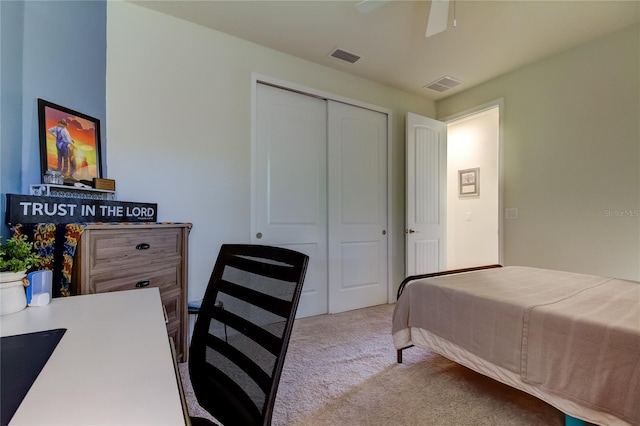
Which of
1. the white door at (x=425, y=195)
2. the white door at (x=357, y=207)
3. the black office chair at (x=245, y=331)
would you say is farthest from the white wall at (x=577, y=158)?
the black office chair at (x=245, y=331)

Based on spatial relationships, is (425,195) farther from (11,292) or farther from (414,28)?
(11,292)

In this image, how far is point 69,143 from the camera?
1.78 m

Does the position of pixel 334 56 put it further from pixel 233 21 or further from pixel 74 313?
pixel 74 313

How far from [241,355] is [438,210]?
3.38 metres

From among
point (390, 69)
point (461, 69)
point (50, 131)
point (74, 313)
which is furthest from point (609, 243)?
point (50, 131)

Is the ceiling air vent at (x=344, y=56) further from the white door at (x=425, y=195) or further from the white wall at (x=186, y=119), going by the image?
the white door at (x=425, y=195)

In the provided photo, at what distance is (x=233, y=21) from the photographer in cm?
238

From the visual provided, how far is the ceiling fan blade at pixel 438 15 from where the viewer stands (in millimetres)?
1805

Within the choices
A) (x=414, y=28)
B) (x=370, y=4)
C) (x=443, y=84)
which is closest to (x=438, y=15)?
(x=370, y=4)

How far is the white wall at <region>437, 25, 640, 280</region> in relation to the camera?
2398mm

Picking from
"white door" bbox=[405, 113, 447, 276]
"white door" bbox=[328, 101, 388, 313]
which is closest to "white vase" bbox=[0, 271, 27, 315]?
"white door" bbox=[328, 101, 388, 313]

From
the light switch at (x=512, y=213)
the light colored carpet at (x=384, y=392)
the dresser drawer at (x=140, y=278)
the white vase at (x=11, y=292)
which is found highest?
the light switch at (x=512, y=213)

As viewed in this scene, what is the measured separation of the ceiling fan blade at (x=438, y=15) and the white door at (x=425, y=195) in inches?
56.5

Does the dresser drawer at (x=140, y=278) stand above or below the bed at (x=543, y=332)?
above
